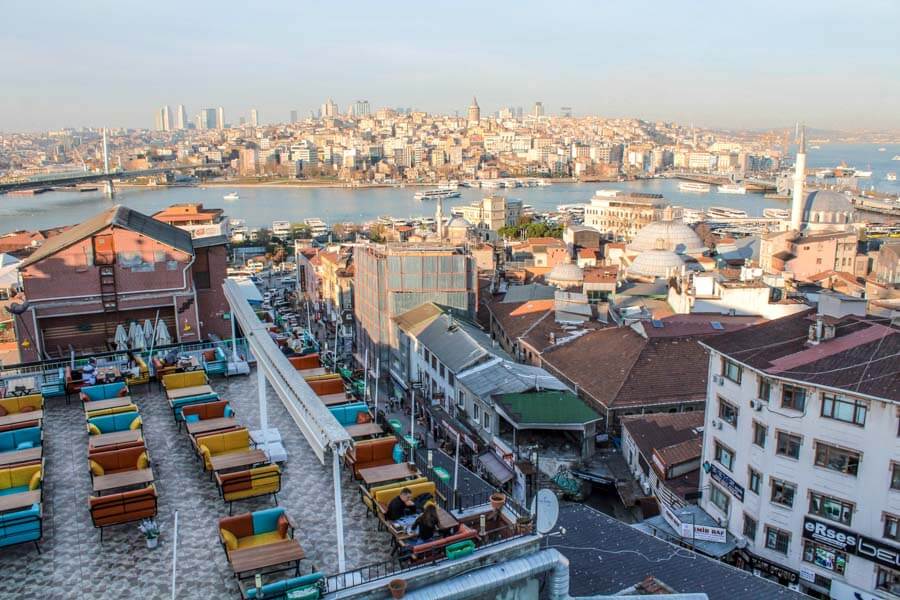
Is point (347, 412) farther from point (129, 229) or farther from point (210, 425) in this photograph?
point (129, 229)

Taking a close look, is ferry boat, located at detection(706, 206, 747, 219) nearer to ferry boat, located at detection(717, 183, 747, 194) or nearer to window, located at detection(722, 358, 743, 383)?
ferry boat, located at detection(717, 183, 747, 194)

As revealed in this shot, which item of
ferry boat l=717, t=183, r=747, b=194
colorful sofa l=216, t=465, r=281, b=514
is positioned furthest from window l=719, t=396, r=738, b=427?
ferry boat l=717, t=183, r=747, b=194

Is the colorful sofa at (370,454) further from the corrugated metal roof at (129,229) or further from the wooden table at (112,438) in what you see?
the corrugated metal roof at (129,229)

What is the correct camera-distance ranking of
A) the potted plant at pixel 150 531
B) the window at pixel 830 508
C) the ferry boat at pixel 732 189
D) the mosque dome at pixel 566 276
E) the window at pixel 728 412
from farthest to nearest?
the ferry boat at pixel 732 189, the mosque dome at pixel 566 276, the window at pixel 728 412, the window at pixel 830 508, the potted plant at pixel 150 531

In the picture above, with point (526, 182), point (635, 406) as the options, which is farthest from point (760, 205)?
point (635, 406)

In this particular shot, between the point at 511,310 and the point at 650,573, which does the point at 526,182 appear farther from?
the point at 650,573

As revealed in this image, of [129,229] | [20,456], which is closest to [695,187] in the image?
[129,229]

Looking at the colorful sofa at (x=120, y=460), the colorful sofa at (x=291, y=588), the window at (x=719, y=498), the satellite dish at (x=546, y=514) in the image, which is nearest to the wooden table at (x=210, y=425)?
the colorful sofa at (x=120, y=460)
